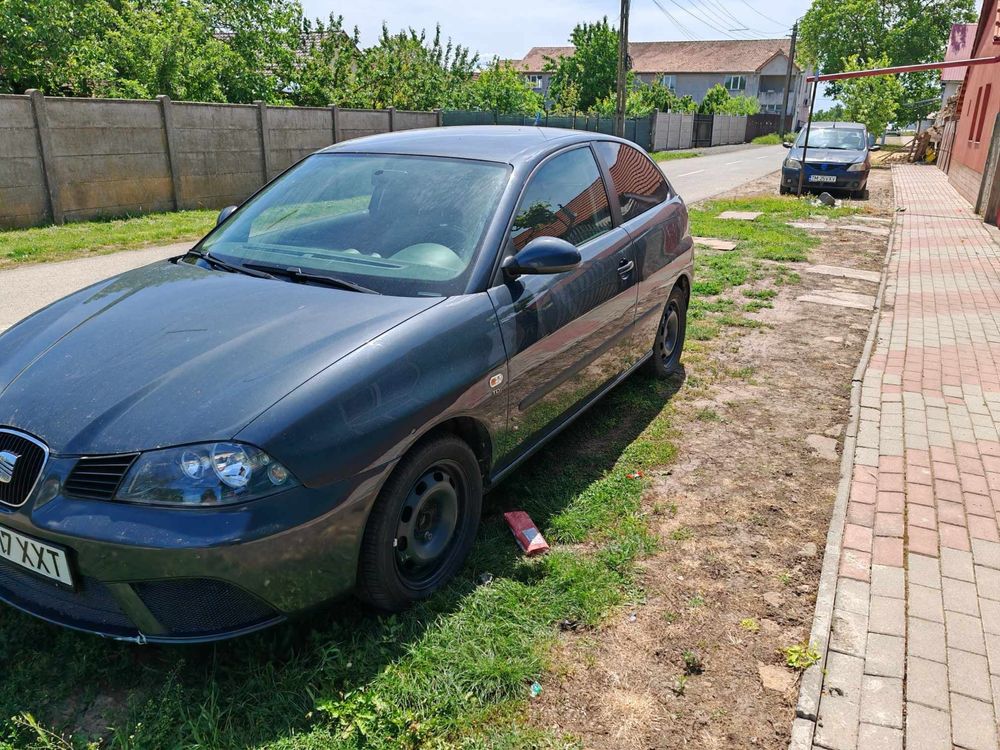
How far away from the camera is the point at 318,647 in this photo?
8.67ft

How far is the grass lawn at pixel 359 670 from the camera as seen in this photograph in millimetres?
2303

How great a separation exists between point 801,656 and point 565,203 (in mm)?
2383

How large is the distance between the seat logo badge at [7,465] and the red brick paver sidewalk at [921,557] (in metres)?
2.66

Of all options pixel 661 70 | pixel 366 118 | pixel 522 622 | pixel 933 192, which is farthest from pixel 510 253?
pixel 661 70

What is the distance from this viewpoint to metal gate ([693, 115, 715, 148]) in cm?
4431

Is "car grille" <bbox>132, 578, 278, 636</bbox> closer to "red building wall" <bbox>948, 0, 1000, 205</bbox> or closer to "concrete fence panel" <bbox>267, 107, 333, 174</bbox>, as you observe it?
"concrete fence panel" <bbox>267, 107, 333, 174</bbox>

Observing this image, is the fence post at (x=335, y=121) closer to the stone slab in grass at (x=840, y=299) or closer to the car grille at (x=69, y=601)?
the stone slab in grass at (x=840, y=299)

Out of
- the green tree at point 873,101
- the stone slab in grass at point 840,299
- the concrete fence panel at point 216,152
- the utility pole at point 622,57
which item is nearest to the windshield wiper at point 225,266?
the stone slab in grass at point 840,299

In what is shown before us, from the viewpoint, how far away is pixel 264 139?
15555 millimetres

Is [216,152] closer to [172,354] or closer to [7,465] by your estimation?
[172,354]

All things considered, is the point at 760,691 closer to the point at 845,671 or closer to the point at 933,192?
the point at 845,671

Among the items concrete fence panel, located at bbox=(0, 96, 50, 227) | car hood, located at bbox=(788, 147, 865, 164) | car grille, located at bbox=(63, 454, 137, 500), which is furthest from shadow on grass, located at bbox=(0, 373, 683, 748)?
car hood, located at bbox=(788, 147, 865, 164)

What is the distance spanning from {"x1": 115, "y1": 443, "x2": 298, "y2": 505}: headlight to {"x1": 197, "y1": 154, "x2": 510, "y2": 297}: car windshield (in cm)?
105

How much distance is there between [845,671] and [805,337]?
460 centimetres
